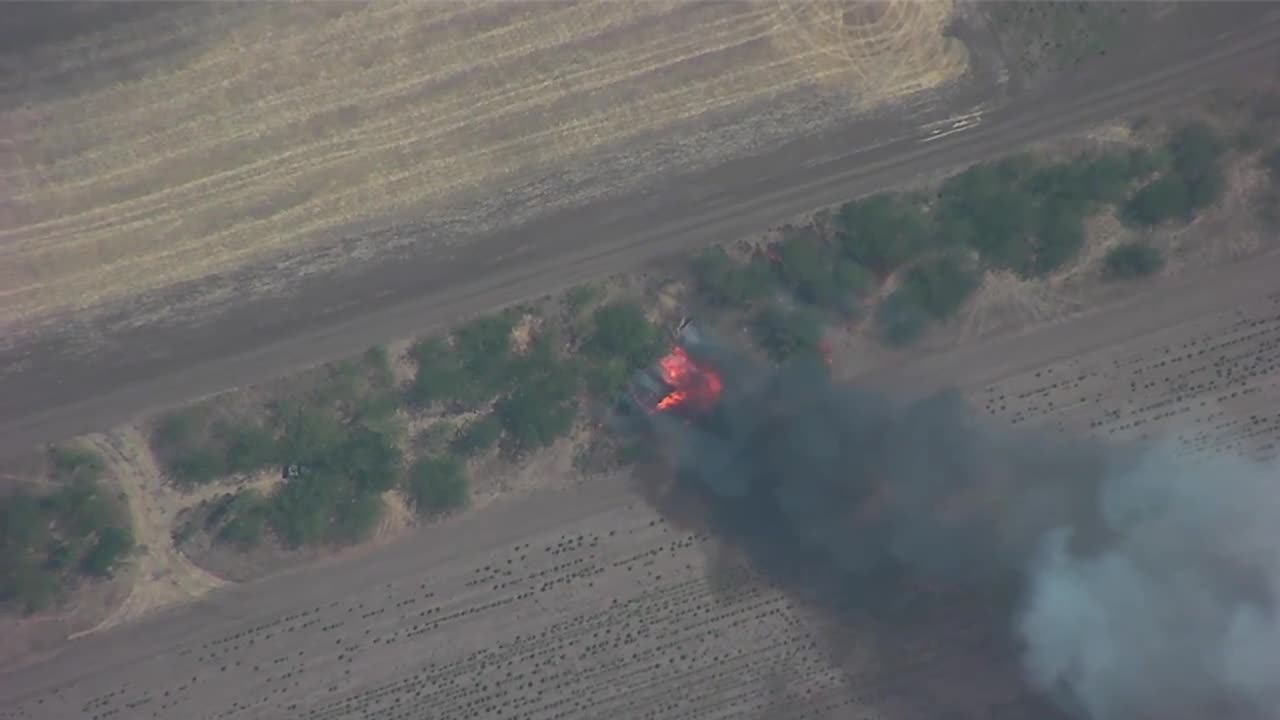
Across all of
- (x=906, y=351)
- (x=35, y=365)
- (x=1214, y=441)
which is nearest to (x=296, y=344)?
(x=35, y=365)

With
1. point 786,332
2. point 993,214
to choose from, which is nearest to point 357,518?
point 786,332

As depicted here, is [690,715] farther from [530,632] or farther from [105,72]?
[105,72]

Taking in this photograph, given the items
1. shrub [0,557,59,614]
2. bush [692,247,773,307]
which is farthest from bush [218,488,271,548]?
bush [692,247,773,307]

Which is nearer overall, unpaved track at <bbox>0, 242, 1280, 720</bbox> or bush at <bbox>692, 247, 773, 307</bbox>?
unpaved track at <bbox>0, 242, 1280, 720</bbox>

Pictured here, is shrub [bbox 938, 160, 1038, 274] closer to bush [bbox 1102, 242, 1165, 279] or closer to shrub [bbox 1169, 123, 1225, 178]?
bush [bbox 1102, 242, 1165, 279]

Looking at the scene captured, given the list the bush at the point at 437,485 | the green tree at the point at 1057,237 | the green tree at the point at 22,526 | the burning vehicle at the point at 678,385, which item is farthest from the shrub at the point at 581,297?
the green tree at the point at 22,526

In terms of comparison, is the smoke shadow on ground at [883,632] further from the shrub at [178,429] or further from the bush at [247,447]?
the shrub at [178,429]
